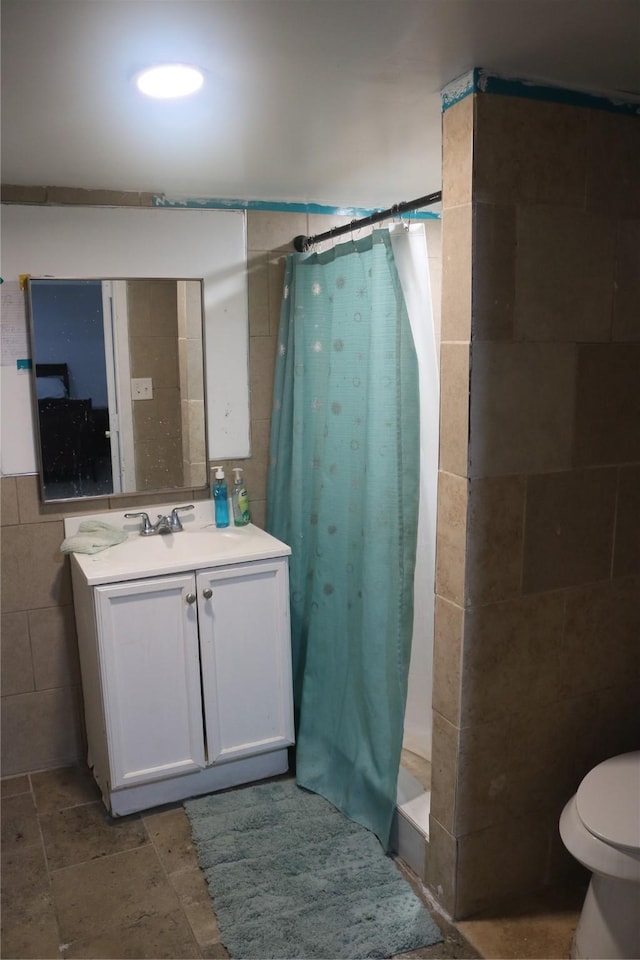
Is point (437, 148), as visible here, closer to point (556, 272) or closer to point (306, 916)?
point (556, 272)

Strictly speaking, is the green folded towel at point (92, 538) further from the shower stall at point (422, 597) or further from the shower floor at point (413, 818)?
the shower floor at point (413, 818)

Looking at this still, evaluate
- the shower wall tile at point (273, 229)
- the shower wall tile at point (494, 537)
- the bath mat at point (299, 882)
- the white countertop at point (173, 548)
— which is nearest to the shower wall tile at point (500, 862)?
the bath mat at point (299, 882)

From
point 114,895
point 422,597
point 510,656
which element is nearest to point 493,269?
point 510,656

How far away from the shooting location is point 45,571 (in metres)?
2.72

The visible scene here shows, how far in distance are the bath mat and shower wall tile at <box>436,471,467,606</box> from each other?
0.88 meters

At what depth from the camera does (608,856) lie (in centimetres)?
168

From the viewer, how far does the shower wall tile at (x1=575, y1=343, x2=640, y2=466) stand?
191cm

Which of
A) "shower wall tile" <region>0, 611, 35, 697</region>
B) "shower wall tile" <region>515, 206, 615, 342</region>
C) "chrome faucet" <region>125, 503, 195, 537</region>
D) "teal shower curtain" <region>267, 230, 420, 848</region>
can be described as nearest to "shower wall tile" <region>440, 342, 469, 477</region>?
"shower wall tile" <region>515, 206, 615, 342</region>

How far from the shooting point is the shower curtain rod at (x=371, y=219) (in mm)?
1992

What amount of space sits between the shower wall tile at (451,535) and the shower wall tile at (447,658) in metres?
0.04

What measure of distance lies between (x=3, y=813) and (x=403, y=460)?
5.93 feet

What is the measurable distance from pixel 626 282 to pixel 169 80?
1.19 meters

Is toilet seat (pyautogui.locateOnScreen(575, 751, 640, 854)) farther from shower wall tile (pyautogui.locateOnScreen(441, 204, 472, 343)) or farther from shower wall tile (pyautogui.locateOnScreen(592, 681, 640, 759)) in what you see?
shower wall tile (pyautogui.locateOnScreen(441, 204, 472, 343))

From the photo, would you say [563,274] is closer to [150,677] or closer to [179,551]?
[179,551]
